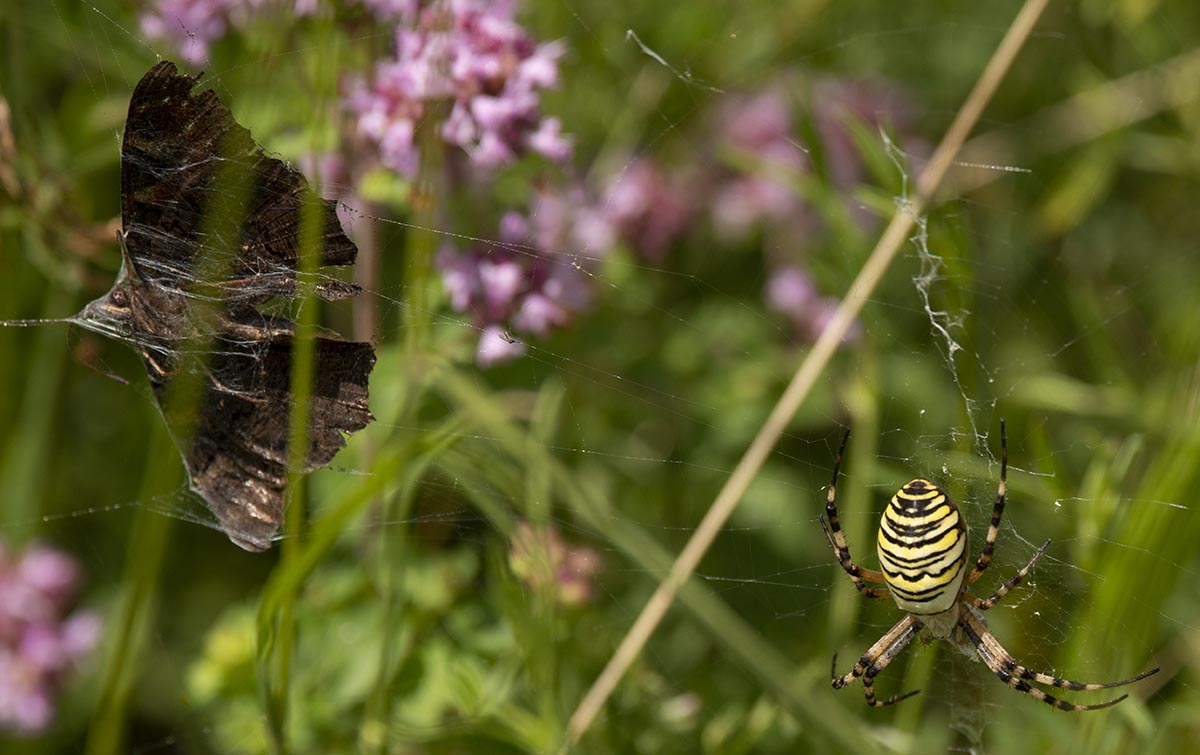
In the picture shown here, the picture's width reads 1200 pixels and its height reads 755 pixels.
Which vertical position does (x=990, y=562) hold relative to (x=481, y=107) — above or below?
below

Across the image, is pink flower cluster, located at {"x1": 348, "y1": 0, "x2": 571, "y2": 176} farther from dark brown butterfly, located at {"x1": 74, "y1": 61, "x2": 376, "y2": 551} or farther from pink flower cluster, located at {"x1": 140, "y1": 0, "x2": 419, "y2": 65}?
dark brown butterfly, located at {"x1": 74, "y1": 61, "x2": 376, "y2": 551}

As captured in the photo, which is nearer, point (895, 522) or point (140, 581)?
point (895, 522)

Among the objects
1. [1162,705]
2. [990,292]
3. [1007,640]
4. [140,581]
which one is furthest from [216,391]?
[990,292]

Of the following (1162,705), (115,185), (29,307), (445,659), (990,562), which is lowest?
(1162,705)

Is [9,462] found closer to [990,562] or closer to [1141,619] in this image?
[990,562]

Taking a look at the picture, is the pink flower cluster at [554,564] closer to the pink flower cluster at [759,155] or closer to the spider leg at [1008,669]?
the spider leg at [1008,669]
